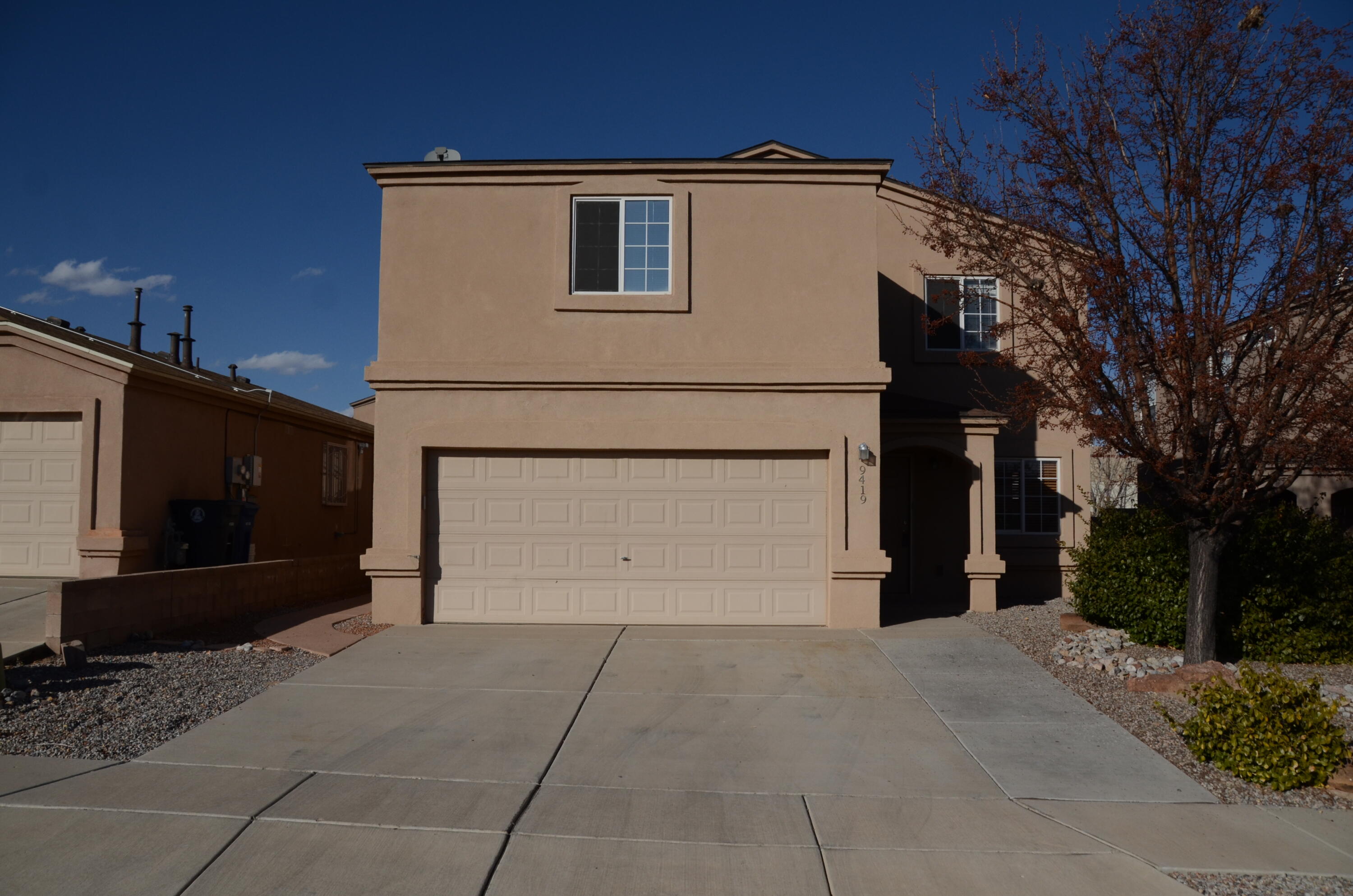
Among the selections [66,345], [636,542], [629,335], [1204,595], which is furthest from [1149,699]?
[66,345]

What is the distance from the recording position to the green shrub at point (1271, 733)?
20.7 ft

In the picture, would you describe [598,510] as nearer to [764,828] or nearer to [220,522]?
[220,522]

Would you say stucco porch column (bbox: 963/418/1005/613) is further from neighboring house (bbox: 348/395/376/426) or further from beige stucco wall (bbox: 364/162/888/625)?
neighboring house (bbox: 348/395/376/426)

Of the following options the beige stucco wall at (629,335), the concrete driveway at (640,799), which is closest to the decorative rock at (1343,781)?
the concrete driveway at (640,799)

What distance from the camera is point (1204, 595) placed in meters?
9.38

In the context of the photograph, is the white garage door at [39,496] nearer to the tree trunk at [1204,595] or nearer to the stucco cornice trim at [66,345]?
the stucco cornice trim at [66,345]

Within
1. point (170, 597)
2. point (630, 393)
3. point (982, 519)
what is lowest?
point (170, 597)

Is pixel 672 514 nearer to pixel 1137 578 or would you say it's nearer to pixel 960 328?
pixel 1137 578

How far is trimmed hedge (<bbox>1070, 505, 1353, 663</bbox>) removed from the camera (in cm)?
1023

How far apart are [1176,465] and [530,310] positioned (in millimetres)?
7634

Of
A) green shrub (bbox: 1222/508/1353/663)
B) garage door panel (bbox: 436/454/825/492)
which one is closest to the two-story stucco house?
garage door panel (bbox: 436/454/825/492)

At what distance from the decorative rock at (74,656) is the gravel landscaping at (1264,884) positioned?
9.00 meters

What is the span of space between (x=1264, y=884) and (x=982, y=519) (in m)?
8.43

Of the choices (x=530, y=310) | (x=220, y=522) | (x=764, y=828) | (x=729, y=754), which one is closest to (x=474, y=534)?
(x=530, y=310)
